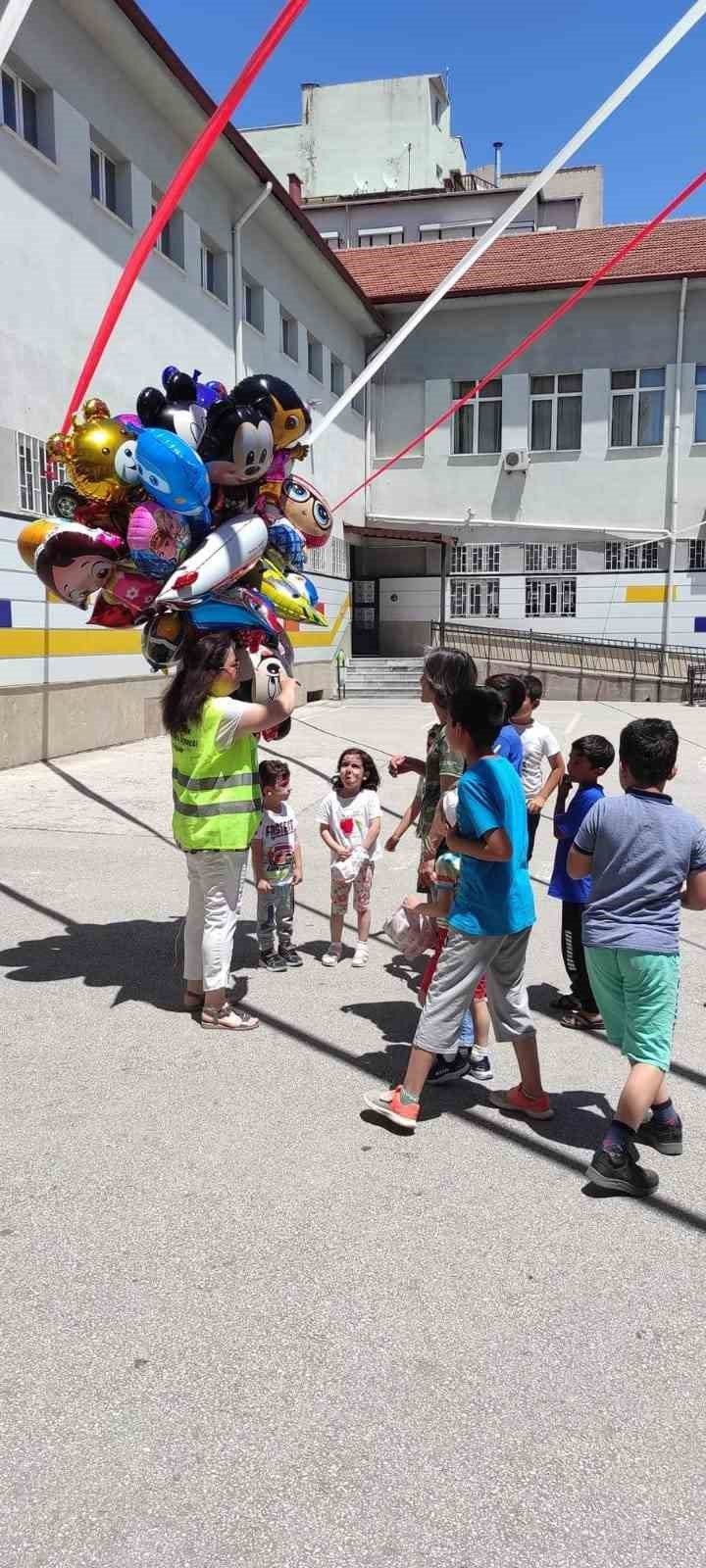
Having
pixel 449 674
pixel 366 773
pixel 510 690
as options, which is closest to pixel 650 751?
pixel 449 674

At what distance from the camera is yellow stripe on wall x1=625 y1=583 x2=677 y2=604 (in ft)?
81.6

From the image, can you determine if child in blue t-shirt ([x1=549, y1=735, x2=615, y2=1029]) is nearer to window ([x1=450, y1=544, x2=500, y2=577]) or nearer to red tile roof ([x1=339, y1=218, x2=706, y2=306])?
window ([x1=450, y1=544, x2=500, y2=577])

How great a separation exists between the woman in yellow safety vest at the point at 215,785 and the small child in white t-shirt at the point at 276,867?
2.21ft

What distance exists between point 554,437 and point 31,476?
54.9ft

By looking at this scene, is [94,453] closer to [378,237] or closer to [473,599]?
[473,599]

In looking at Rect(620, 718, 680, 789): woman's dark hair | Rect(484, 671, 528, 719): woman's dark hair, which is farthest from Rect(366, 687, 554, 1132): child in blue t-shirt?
Rect(484, 671, 528, 719): woman's dark hair

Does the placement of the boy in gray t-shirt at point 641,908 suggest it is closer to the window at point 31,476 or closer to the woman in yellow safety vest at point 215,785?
the woman in yellow safety vest at point 215,785

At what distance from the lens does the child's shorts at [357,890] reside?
5.57m

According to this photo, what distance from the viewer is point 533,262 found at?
25.0 m

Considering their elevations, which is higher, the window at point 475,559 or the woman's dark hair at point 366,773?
the window at point 475,559

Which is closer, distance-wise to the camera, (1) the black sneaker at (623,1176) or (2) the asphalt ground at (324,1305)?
(2) the asphalt ground at (324,1305)

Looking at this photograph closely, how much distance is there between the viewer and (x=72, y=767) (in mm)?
11789

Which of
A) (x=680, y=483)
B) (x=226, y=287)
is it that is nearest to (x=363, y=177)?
(x=680, y=483)

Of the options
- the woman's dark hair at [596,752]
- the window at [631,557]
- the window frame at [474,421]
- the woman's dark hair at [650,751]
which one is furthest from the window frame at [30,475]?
the window at [631,557]
